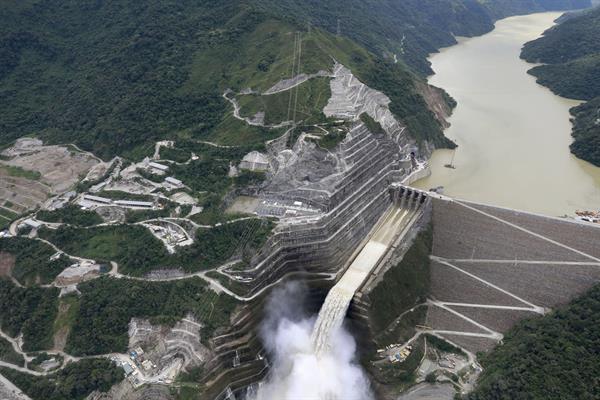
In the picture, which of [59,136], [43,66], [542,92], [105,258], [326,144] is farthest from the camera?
[542,92]

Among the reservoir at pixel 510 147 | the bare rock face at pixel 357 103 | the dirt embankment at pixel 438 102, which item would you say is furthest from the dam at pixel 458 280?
the dirt embankment at pixel 438 102

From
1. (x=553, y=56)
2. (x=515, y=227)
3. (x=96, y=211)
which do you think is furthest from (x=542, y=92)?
(x=96, y=211)

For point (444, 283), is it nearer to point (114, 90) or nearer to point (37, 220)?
point (37, 220)

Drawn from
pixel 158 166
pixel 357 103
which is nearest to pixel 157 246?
pixel 158 166

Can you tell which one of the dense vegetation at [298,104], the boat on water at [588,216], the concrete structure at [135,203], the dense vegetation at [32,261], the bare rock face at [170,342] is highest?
the dense vegetation at [298,104]

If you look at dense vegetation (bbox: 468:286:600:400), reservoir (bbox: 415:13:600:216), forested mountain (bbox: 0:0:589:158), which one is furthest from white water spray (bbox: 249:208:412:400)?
forested mountain (bbox: 0:0:589:158)

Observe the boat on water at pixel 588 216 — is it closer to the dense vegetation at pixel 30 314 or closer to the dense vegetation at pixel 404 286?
the dense vegetation at pixel 404 286
